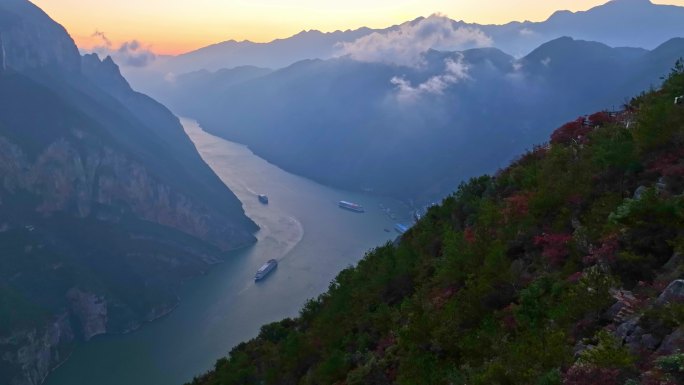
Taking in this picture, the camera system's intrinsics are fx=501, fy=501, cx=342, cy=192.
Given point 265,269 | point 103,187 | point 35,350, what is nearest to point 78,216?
point 103,187

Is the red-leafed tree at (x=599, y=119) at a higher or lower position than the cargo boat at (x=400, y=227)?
higher

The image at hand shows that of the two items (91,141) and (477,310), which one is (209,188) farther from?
(477,310)

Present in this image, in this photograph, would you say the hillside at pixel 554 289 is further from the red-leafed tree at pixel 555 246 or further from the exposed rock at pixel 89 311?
the exposed rock at pixel 89 311

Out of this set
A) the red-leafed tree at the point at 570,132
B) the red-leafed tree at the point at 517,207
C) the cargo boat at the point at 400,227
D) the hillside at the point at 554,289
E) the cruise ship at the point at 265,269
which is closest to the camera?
the hillside at the point at 554,289

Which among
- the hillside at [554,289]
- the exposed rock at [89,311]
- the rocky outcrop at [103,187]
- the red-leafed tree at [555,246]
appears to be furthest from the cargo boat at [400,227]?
the red-leafed tree at [555,246]

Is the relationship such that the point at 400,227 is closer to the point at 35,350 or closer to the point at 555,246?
the point at 35,350

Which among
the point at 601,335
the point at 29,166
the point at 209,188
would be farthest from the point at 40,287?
the point at 601,335

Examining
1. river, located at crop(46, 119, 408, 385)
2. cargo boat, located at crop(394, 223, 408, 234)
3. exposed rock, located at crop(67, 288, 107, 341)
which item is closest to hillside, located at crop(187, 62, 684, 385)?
river, located at crop(46, 119, 408, 385)
